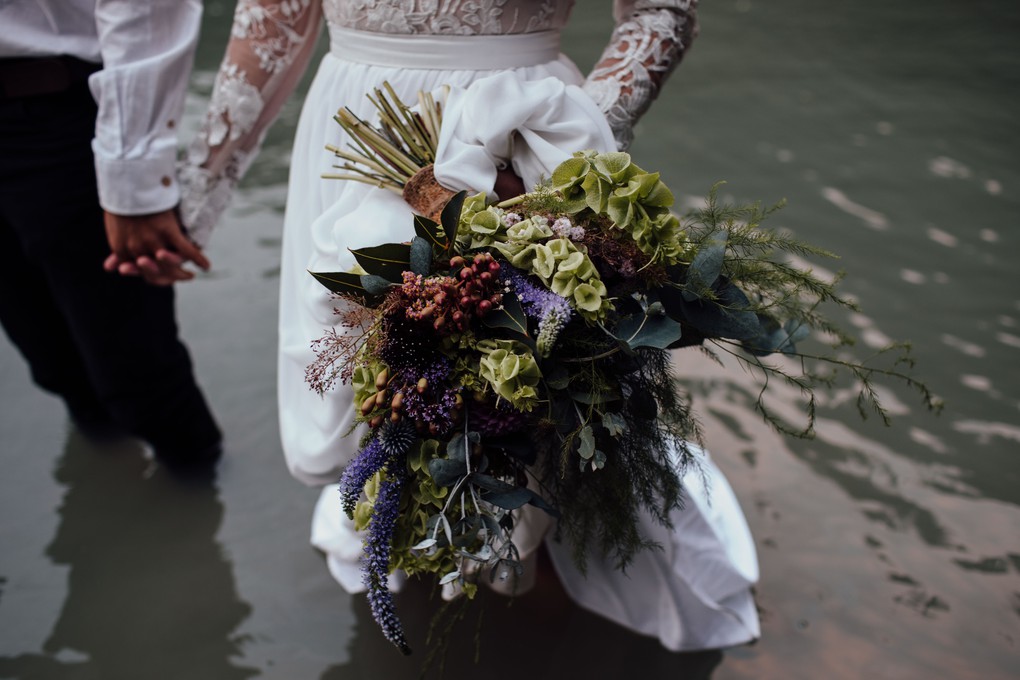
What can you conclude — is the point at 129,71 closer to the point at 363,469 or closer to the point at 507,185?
the point at 507,185

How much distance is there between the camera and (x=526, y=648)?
188 cm

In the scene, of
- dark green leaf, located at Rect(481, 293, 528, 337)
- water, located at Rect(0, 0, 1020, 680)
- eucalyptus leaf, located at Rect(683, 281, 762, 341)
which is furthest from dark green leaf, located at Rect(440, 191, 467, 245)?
water, located at Rect(0, 0, 1020, 680)

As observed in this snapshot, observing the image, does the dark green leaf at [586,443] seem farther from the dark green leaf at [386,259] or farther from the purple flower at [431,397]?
the dark green leaf at [386,259]

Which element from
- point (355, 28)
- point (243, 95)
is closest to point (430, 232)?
point (355, 28)

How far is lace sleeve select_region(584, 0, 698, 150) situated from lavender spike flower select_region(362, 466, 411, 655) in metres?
0.74

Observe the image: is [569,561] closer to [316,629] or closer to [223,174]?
[316,629]

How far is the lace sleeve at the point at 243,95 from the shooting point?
161cm

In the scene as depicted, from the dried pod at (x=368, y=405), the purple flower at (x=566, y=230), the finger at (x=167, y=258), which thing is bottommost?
the finger at (x=167, y=258)

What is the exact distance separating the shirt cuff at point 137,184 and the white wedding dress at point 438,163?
0.14 feet

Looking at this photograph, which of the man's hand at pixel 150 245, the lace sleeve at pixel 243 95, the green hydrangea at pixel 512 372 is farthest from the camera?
the man's hand at pixel 150 245

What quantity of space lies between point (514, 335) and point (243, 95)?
95cm

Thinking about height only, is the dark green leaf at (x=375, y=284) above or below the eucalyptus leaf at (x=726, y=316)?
below

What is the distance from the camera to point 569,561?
1.96 metres

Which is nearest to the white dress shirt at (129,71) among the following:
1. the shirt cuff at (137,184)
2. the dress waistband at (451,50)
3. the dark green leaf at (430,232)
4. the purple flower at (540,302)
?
the shirt cuff at (137,184)
